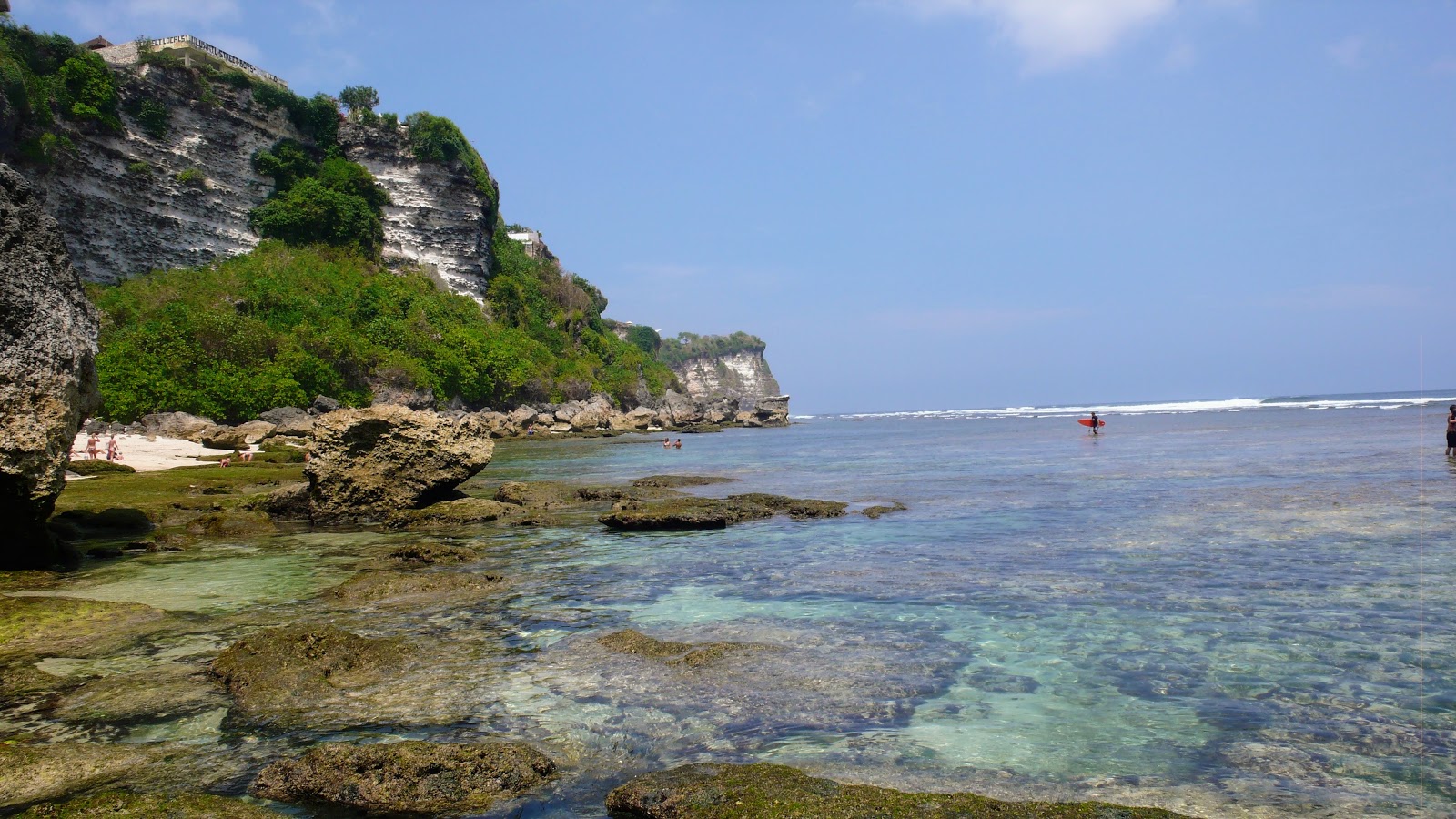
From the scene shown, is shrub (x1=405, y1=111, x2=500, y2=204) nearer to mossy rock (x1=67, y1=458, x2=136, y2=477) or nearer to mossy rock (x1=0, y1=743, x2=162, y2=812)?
mossy rock (x1=67, y1=458, x2=136, y2=477)

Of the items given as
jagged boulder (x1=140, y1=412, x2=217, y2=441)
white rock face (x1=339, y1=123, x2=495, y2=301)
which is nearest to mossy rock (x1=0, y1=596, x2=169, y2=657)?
jagged boulder (x1=140, y1=412, x2=217, y2=441)

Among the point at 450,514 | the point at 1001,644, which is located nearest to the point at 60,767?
the point at 1001,644

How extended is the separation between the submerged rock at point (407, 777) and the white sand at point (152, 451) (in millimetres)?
27531

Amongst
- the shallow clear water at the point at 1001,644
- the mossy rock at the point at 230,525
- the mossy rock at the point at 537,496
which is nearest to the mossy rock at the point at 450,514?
the mossy rock at the point at 537,496

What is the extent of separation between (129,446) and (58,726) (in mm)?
33997

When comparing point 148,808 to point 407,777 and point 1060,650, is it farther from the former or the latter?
point 1060,650

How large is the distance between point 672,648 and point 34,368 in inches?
368

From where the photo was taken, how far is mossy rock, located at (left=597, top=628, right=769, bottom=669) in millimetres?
7633

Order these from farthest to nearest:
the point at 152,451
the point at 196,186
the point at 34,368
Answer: the point at 196,186, the point at 152,451, the point at 34,368

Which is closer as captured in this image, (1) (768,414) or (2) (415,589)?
(2) (415,589)

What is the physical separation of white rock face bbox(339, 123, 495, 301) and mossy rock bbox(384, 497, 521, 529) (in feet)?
232

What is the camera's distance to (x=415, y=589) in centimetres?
1081

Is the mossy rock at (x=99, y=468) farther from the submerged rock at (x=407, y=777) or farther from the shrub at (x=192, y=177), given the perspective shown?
Result: the shrub at (x=192, y=177)

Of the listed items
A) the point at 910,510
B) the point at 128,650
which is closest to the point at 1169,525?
the point at 910,510
